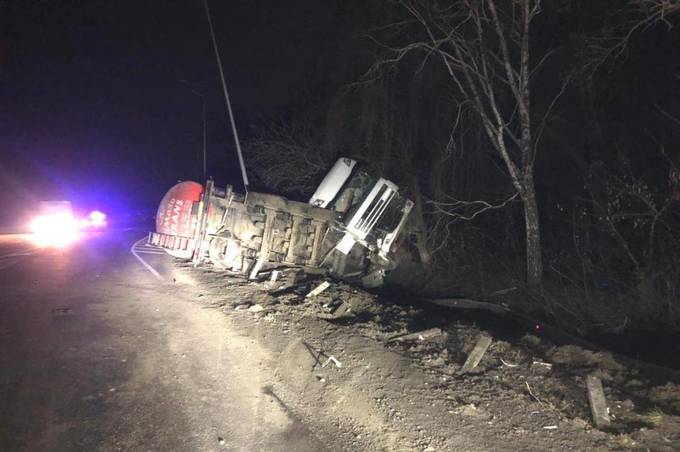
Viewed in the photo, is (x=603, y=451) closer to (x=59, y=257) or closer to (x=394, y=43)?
(x=394, y=43)

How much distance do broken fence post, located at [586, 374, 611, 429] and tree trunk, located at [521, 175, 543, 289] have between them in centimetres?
537

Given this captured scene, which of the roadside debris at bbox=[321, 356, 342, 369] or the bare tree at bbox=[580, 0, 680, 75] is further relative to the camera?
the bare tree at bbox=[580, 0, 680, 75]

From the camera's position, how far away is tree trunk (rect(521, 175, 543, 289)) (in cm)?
890

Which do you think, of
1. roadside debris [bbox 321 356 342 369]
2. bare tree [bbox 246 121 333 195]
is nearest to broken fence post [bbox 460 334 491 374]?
roadside debris [bbox 321 356 342 369]

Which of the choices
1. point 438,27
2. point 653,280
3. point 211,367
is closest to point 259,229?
point 211,367

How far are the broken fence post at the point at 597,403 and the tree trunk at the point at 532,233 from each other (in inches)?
211

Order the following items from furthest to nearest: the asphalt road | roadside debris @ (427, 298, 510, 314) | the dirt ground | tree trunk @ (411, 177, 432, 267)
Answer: tree trunk @ (411, 177, 432, 267)
roadside debris @ (427, 298, 510, 314)
the dirt ground
the asphalt road

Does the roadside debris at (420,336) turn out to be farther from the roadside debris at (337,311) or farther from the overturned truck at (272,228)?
the overturned truck at (272,228)

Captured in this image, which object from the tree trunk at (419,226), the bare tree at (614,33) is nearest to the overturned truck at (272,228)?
the tree trunk at (419,226)

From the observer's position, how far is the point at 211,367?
4715mm

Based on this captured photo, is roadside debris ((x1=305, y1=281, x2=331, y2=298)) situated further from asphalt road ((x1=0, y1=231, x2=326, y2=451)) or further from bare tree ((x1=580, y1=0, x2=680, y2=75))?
bare tree ((x1=580, y1=0, x2=680, y2=75))

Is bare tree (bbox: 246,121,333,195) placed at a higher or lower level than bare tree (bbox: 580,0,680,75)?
lower

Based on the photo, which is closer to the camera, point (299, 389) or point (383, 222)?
point (299, 389)

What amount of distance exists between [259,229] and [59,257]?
5.93 m
